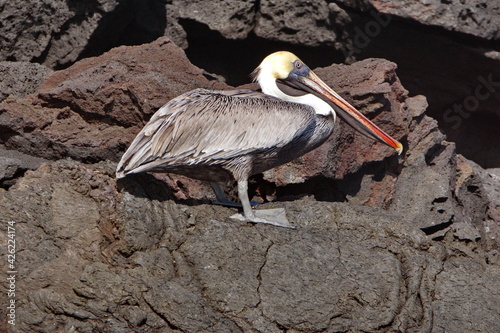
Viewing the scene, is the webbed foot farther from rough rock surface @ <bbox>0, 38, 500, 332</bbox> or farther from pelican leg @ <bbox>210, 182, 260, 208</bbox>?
pelican leg @ <bbox>210, 182, 260, 208</bbox>

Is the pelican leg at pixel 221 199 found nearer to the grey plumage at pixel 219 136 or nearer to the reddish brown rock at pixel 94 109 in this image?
the grey plumage at pixel 219 136

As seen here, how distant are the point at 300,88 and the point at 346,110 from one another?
491mm

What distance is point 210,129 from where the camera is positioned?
24.8 feet

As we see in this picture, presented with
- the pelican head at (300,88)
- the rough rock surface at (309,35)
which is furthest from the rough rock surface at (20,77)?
the pelican head at (300,88)

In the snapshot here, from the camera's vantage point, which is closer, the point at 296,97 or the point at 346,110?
the point at 296,97

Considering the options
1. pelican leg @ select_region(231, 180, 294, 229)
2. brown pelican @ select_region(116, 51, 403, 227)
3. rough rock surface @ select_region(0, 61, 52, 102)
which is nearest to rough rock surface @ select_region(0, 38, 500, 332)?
pelican leg @ select_region(231, 180, 294, 229)

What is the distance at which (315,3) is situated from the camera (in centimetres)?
1130

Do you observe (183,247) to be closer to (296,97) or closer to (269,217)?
(269,217)

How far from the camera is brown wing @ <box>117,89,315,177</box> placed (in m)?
7.37

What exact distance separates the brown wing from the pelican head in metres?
0.54

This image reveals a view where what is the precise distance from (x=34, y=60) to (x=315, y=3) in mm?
3546

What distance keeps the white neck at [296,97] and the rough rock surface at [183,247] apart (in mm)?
798

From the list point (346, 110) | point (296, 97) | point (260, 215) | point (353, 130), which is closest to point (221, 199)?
point (260, 215)

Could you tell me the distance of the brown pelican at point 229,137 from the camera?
24.3 feet
